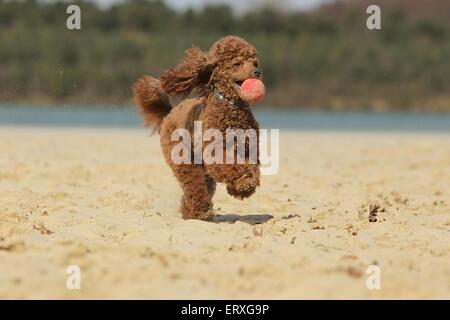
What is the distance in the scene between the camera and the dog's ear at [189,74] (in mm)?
7352

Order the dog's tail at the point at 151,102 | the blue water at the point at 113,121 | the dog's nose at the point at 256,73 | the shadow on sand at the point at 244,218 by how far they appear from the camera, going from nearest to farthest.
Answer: the dog's nose at the point at 256,73, the shadow on sand at the point at 244,218, the dog's tail at the point at 151,102, the blue water at the point at 113,121

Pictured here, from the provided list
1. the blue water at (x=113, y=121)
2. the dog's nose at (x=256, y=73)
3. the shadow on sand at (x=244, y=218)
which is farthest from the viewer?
the blue water at (x=113, y=121)

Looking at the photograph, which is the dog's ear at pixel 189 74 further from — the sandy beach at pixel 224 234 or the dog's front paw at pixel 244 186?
the sandy beach at pixel 224 234

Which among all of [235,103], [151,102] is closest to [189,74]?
[235,103]

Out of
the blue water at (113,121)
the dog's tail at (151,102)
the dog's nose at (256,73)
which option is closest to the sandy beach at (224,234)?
the dog's tail at (151,102)

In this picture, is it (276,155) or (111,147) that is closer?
(276,155)

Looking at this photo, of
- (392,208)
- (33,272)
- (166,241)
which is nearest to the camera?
(33,272)

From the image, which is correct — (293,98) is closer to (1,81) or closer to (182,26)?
(182,26)

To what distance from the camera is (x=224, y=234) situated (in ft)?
22.3

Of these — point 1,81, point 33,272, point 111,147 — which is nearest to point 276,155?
point 111,147

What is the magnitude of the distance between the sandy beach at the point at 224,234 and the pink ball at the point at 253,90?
104cm

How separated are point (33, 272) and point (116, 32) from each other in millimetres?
41809

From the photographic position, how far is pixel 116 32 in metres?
46.1

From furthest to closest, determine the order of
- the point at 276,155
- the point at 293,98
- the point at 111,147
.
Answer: the point at 293,98, the point at 111,147, the point at 276,155
